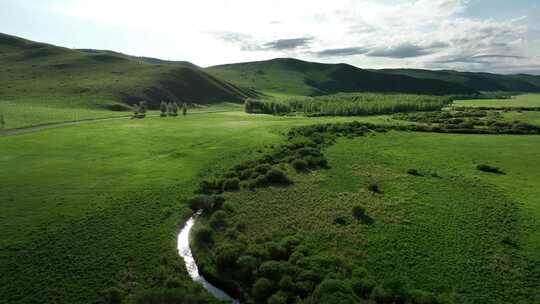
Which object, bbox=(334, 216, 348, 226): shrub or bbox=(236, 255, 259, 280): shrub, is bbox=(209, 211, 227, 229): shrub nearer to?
bbox=(236, 255, 259, 280): shrub

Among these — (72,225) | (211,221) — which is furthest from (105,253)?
(211,221)

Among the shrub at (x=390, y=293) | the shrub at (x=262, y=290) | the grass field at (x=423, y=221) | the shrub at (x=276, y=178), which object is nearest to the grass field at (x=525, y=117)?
the grass field at (x=423, y=221)

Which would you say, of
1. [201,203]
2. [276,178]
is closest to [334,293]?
[201,203]

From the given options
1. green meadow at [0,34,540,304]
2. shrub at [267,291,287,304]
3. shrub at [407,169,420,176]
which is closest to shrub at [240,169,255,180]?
green meadow at [0,34,540,304]

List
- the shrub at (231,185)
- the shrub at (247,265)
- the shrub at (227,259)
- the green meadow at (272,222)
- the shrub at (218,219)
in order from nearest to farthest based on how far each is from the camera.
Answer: the green meadow at (272,222), the shrub at (247,265), the shrub at (227,259), the shrub at (218,219), the shrub at (231,185)

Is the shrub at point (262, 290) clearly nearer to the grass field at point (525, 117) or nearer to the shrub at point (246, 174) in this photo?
the shrub at point (246, 174)

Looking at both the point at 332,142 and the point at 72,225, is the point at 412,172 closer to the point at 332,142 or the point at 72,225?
the point at 332,142
